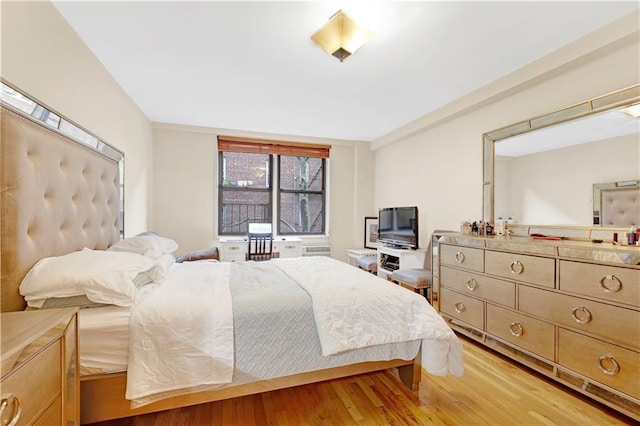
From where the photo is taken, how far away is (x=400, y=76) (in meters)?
2.68

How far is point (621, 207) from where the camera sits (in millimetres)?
1982

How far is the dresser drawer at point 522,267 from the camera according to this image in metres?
1.94

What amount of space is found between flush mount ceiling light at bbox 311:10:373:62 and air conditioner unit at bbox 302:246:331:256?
3284mm

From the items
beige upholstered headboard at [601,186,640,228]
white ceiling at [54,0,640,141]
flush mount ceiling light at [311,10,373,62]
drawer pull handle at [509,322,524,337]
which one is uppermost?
white ceiling at [54,0,640,141]

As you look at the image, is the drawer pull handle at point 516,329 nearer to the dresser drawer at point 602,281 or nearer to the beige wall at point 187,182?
the dresser drawer at point 602,281

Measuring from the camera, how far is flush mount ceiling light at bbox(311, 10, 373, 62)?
1869 millimetres

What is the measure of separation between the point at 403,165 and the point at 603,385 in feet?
10.9

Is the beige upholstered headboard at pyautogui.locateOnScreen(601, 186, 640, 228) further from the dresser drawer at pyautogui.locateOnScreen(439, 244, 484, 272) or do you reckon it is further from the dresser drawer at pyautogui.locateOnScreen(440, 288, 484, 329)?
the dresser drawer at pyautogui.locateOnScreen(440, 288, 484, 329)

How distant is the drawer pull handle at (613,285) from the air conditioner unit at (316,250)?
364 cm

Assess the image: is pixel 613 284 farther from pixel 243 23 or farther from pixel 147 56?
pixel 147 56

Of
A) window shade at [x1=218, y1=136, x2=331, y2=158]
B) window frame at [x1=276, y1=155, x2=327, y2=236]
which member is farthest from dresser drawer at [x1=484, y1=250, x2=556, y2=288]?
window shade at [x1=218, y1=136, x2=331, y2=158]

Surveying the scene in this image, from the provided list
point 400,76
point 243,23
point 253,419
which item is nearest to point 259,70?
point 243,23

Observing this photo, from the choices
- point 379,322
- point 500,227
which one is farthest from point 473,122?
point 379,322

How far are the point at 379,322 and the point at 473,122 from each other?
8.68 feet
